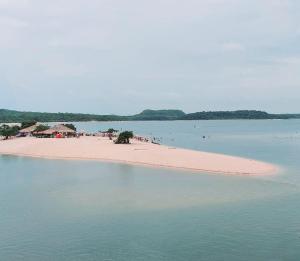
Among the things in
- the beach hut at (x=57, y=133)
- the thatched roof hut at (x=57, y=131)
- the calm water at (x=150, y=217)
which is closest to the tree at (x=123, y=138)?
the beach hut at (x=57, y=133)

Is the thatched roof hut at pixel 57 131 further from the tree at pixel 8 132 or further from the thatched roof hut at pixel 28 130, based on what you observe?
the tree at pixel 8 132

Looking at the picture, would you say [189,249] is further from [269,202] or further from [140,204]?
[269,202]

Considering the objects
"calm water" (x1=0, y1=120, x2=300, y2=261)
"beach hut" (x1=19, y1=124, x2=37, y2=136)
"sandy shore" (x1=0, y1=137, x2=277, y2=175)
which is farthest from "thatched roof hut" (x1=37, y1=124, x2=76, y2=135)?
"calm water" (x1=0, y1=120, x2=300, y2=261)

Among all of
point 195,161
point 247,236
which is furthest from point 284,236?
point 195,161

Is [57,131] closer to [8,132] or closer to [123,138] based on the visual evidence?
[8,132]

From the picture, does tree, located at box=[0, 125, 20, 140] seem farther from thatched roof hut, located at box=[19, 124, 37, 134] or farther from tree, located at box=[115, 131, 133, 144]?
tree, located at box=[115, 131, 133, 144]

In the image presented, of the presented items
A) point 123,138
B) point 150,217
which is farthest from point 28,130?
point 150,217
